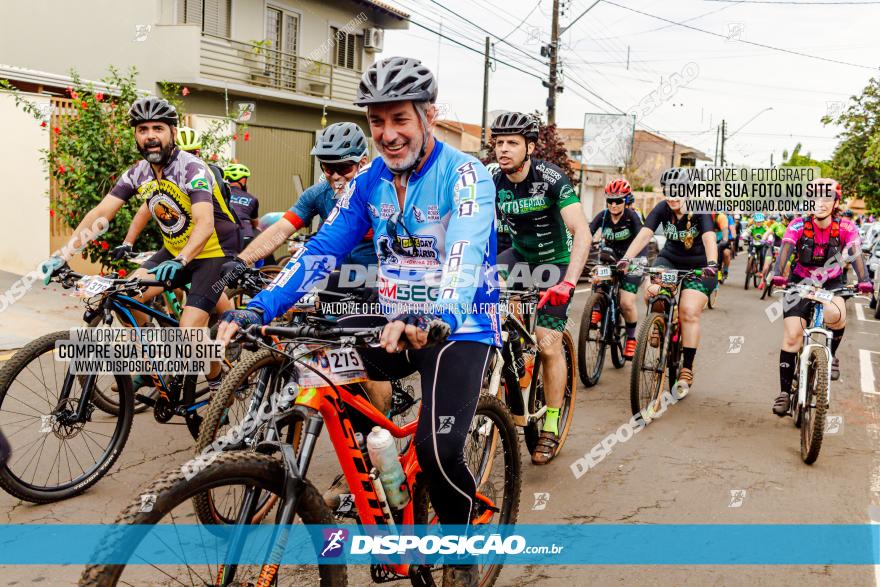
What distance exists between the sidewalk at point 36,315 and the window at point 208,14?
421 inches

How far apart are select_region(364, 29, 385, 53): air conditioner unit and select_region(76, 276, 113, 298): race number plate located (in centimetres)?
2382

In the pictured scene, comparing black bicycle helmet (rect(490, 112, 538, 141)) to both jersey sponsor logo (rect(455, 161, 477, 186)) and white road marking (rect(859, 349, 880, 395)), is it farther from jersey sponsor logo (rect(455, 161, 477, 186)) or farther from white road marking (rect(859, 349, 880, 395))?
white road marking (rect(859, 349, 880, 395))

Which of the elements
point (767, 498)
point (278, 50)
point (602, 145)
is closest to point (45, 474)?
point (767, 498)

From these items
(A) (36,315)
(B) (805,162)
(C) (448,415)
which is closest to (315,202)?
(C) (448,415)

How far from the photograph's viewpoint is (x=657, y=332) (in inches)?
277

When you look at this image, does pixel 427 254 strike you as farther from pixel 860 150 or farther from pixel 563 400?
pixel 860 150

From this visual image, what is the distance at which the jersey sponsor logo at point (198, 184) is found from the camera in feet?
17.4

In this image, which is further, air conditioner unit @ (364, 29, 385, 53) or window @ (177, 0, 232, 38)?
air conditioner unit @ (364, 29, 385, 53)

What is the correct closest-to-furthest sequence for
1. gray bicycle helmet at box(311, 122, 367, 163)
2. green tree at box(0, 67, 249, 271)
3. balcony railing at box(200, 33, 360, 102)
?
gray bicycle helmet at box(311, 122, 367, 163) < green tree at box(0, 67, 249, 271) < balcony railing at box(200, 33, 360, 102)

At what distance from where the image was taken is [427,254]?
10.7ft

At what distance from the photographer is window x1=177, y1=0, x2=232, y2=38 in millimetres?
19719

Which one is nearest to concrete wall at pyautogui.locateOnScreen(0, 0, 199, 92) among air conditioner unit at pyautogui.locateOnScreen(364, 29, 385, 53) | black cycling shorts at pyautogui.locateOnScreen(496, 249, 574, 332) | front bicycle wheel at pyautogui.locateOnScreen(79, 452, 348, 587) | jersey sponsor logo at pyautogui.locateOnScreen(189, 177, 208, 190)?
air conditioner unit at pyautogui.locateOnScreen(364, 29, 385, 53)

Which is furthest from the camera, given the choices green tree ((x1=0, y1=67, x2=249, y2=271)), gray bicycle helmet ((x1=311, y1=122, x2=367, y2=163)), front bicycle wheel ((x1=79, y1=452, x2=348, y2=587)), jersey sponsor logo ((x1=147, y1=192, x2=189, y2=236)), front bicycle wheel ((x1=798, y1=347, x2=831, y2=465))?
green tree ((x1=0, y1=67, x2=249, y2=271))

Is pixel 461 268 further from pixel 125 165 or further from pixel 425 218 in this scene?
pixel 125 165
